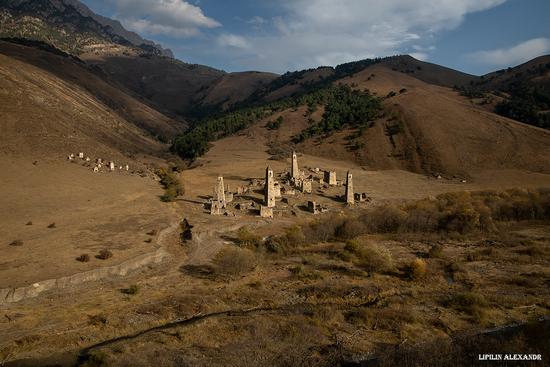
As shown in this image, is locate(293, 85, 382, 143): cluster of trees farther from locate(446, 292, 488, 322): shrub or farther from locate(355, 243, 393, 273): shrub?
locate(446, 292, 488, 322): shrub

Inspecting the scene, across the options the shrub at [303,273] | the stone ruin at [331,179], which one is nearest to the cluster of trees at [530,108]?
the stone ruin at [331,179]

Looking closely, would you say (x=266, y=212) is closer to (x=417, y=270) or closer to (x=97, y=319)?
(x=417, y=270)

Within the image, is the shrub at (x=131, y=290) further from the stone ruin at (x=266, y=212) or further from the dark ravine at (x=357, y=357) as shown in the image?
the stone ruin at (x=266, y=212)

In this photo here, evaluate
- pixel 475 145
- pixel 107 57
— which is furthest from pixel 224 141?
pixel 107 57

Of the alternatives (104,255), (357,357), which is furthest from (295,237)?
(357,357)

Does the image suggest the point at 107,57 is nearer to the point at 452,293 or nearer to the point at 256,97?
the point at 256,97

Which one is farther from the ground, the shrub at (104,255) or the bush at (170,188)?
the bush at (170,188)
